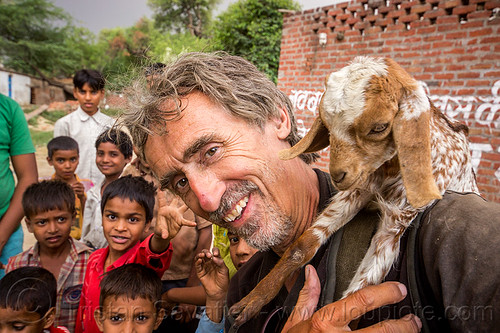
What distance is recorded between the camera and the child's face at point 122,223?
9.72 ft

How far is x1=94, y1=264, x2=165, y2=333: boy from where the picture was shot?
2.41 meters

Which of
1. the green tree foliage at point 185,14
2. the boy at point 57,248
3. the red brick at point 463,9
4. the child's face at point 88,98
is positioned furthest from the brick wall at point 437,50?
the green tree foliage at point 185,14

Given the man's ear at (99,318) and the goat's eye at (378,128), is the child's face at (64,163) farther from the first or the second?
the goat's eye at (378,128)

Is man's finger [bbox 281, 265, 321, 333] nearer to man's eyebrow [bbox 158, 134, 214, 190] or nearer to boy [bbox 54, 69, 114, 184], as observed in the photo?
man's eyebrow [bbox 158, 134, 214, 190]

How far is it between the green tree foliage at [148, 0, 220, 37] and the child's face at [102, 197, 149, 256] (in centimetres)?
4399

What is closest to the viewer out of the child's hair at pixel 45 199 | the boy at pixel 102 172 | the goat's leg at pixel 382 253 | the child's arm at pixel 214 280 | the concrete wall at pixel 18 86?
the goat's leg at pixel 382 253

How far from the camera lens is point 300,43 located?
8.30 metres

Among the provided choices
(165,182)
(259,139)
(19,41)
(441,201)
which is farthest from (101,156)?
(19,41)

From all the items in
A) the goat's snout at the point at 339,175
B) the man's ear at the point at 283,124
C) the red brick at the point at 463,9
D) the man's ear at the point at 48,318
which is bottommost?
the man's ear at the point at 48,318

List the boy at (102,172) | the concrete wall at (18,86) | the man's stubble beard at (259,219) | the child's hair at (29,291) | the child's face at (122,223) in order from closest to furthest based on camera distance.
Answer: the man's stubble beard at (259,219) < the child's hair at (29,291) < the child's face at (122,223) < the boy at (102,172) < the concrete wall at (18,86)

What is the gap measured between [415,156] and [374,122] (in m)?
0.18

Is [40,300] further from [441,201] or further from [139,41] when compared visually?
[139,41]

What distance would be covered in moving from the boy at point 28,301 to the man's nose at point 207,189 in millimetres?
1672

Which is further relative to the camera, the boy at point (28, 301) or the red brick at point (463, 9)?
the red brick at point (463, 9)
